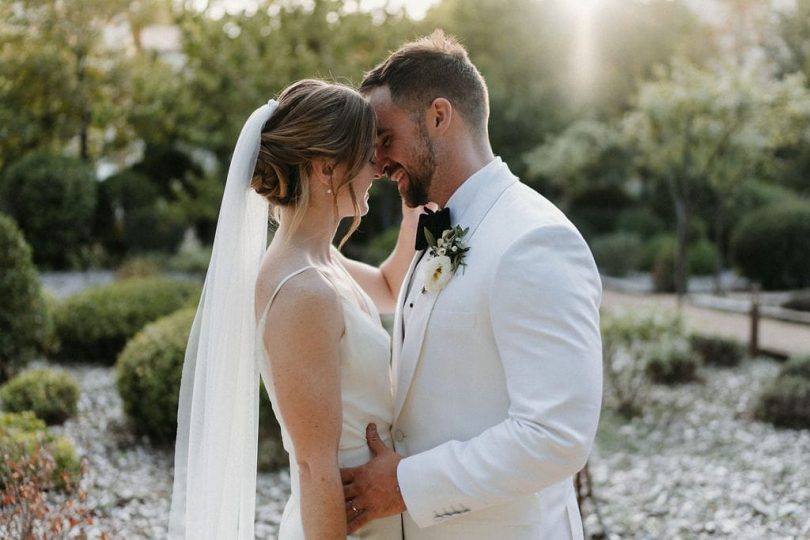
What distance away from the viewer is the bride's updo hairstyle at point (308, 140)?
7.47 ft

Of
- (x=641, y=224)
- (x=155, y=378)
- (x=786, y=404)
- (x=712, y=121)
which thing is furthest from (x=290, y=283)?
(x=641, y=224)

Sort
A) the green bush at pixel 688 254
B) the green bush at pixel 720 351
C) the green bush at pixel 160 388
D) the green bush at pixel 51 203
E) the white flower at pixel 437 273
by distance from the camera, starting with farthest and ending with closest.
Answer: the green bush at pixel 688 254 → the green bush at pixel 51 203 → the green bush at pixel 720 351 → the green bush at pixel 160 388 → the white flower at pixel 437 273

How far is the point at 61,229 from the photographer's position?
16172 millimetres

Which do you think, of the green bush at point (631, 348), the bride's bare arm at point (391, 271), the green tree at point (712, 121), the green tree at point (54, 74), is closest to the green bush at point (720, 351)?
the green bush at point (631, 348)

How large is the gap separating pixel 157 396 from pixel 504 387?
14.3 ft

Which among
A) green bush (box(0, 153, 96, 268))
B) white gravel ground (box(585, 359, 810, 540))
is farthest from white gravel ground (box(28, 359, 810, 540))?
green bush (box(0, 153, 96, 268))

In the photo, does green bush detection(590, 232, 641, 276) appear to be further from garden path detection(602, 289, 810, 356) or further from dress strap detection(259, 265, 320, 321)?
dress strap detection(259, 265, 320, 321)

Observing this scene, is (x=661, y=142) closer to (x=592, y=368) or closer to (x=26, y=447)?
(x=26, y=447)

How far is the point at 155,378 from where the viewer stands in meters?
5.98

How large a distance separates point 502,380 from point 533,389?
19 cm

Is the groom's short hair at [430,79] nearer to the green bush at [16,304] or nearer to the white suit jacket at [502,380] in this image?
the white suit jacket at [502,380]

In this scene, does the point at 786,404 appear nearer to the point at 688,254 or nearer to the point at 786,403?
the point at 786,403

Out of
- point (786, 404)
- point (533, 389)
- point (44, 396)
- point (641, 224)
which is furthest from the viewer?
point (641, 224)

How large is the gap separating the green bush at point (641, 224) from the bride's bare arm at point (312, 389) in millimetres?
19416
